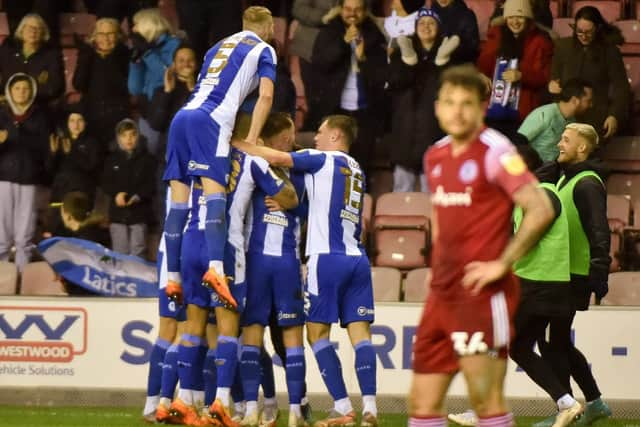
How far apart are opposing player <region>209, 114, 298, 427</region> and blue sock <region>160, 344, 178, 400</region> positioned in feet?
1.41

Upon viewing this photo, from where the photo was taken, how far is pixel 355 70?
13586mm

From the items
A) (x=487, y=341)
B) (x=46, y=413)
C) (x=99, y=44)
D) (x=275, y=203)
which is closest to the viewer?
(x=487, y=341)

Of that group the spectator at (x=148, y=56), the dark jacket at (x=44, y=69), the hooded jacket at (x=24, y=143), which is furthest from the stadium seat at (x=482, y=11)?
the hooded jacket at (x=24, y=143)

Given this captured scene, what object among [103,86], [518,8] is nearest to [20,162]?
[103,86]

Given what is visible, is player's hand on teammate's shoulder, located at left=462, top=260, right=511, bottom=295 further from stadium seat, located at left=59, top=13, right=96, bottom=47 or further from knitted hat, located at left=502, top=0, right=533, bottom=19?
stadium seat, located at left=59, top=13, right=96, bottom=47

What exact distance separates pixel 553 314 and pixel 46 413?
4.03 metres

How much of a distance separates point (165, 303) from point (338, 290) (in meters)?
1.20

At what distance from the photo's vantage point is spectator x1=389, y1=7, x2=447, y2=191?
1325 centimetres

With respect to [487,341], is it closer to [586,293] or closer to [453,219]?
[453,219]

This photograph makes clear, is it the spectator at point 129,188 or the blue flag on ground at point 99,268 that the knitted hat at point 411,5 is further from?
the blue flag on ground at point 99,268

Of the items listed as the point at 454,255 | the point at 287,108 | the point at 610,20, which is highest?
the point at 610,20

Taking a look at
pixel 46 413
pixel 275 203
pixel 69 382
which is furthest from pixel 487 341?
pixel 69 382

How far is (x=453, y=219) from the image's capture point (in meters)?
5.86

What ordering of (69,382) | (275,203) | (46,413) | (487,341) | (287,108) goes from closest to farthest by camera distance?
(487,341) < (275,203) < (46,413) < (69,382) < (287,108)
